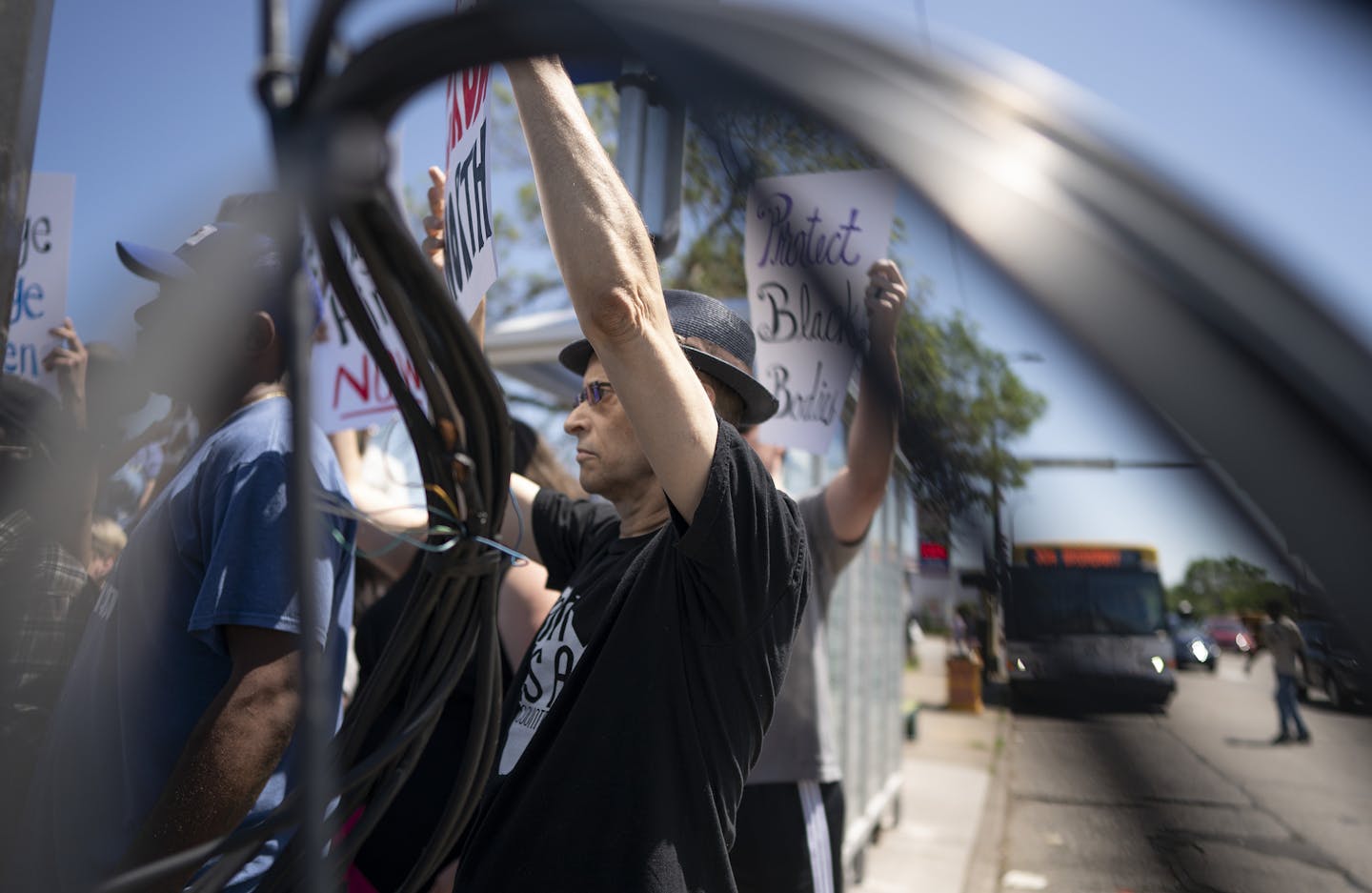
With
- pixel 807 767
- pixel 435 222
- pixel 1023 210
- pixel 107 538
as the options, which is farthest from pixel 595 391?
pixel 107 538

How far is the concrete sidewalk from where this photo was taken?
6242 millimetres

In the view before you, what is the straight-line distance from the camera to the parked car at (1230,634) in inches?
23.1

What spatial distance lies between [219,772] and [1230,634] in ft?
4.70

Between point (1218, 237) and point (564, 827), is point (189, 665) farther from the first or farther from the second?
point (1218, 237)

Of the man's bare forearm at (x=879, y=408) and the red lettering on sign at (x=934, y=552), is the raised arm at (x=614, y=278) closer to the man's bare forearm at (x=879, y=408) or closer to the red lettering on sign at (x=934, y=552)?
the man's bare forearm at (x=879, y=408)

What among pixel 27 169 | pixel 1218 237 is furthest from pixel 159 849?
pixel 1218 237

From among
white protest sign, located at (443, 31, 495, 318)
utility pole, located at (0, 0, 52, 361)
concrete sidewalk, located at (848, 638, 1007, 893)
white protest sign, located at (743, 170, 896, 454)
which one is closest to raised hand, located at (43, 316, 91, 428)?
utility pole, located at (0, 0, 52, 361)

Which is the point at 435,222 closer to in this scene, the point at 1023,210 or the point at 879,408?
the point at 879,408

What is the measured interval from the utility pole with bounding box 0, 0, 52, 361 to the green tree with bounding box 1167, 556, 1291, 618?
156 centimetres

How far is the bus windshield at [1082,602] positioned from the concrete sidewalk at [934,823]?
9.99 feet

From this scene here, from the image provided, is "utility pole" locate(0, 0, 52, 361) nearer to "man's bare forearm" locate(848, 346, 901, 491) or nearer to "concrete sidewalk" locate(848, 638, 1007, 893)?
"man's bare forearm" locate(848, 346, 901, 491)

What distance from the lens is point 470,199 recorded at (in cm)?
175

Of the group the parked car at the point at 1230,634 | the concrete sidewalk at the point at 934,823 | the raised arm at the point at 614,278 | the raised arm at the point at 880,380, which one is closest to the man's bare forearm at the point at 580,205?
the raised arm at the point at 614,278

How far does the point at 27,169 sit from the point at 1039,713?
1560 millimetres
